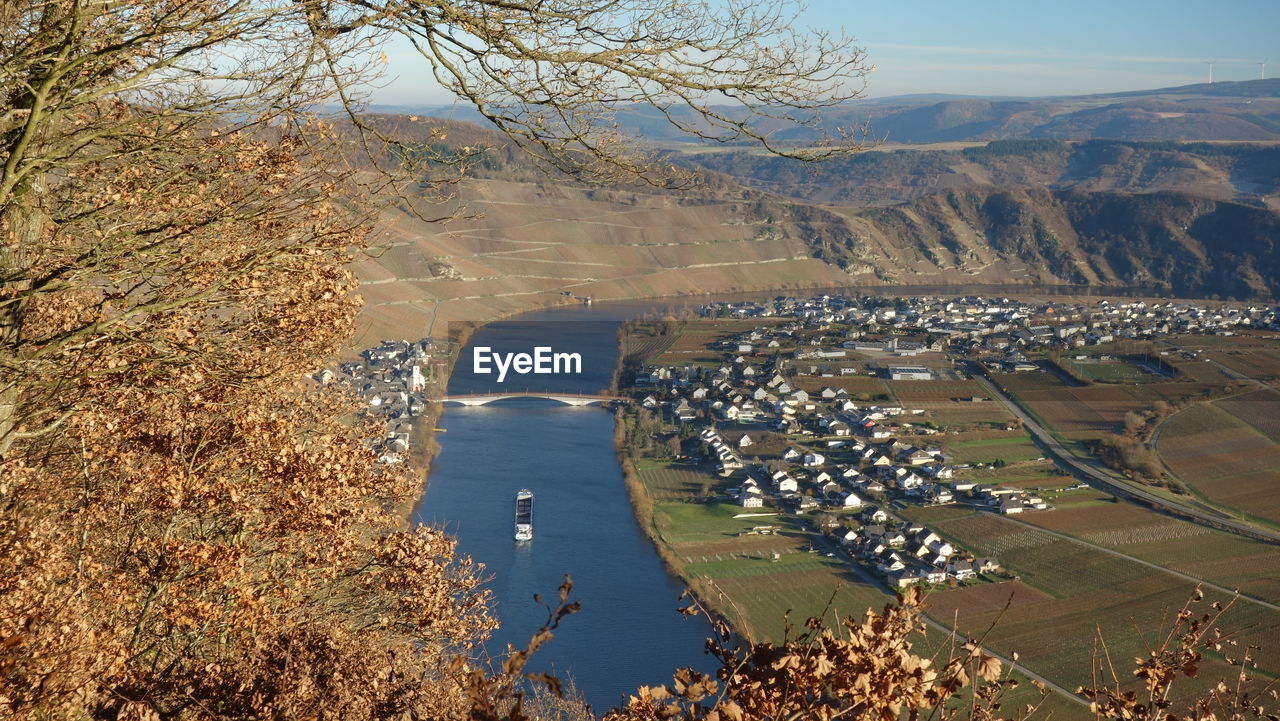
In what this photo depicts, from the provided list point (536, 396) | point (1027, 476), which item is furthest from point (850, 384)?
point (1027, 476)

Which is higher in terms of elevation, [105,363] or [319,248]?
[319,248]

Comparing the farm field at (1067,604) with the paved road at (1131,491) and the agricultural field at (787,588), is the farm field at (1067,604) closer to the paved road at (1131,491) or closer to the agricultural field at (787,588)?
the agricultural field at (787,588)

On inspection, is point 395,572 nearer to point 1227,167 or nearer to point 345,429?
point 345,429

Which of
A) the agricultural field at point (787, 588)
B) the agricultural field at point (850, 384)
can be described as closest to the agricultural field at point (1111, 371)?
the agricultural field at point (850, 384)

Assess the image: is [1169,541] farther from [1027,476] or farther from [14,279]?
[14,279]

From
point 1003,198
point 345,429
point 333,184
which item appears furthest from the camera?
point 1003,198

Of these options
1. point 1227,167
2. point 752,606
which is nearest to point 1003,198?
point 1227,167

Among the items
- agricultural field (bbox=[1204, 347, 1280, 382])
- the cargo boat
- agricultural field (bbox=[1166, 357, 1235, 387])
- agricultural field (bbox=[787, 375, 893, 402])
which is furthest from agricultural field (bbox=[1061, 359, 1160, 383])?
the cargo boat
